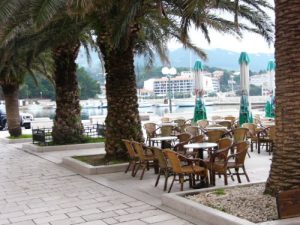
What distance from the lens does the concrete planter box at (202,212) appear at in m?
5.13

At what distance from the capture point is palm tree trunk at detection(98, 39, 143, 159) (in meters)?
10.8

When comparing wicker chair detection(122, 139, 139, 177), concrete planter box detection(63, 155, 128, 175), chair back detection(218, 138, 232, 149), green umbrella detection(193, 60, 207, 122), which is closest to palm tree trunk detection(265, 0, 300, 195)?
chair back detection(218, 138, 232, 149)

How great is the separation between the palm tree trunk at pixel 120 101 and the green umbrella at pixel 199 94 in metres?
5.88

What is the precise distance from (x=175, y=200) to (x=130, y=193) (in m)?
1.56

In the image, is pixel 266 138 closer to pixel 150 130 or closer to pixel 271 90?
pixel 150 130

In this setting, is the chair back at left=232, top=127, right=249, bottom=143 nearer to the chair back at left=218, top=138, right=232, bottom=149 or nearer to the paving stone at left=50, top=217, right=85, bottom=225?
the chair back at left=218, top=138, right=232, bottom=149

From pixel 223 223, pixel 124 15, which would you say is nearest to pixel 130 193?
pixel 223 223

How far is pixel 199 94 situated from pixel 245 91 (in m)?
2.24

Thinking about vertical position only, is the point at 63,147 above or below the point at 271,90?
below

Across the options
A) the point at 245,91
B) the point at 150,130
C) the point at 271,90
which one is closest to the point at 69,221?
the point at 150,130

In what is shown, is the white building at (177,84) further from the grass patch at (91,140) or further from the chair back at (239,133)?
the chair back at (239,133)

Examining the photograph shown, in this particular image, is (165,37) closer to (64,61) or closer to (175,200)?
(64,61)

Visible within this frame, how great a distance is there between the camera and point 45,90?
7219cm

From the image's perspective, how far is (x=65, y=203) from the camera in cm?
732
